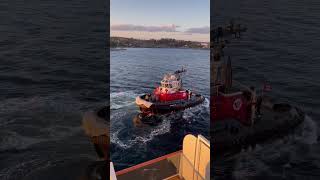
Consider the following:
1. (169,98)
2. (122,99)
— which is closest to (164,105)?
(169,98)

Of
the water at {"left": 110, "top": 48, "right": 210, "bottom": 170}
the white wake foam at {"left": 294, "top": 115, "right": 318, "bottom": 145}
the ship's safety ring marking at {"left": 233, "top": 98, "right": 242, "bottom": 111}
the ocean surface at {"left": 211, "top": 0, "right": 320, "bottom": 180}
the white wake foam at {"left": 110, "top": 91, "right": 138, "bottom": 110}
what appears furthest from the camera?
the white wake foam at {"left": 110, "top": 91, "right": 138, "bottom": 110}

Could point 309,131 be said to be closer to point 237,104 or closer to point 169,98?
point 237,104

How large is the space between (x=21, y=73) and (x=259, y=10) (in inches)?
137

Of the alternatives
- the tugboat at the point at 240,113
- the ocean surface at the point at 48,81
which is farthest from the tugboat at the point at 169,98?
the ocean surface at the point at 48,81

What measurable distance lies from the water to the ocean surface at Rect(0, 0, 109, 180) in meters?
5.73

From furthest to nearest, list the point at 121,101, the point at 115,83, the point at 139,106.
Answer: the point at 115,83 → the point at 121,101 → the point at 139,106

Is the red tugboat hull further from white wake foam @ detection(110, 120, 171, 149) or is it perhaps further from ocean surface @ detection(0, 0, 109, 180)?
ocean surface @ detection(0, 0, 109, 180)

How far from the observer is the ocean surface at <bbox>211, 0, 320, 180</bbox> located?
13.7 feet

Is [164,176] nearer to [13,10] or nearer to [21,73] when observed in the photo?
[21,73]

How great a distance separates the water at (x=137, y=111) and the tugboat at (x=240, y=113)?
4.39m

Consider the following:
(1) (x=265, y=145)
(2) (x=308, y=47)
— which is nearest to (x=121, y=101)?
(1) (x=265, y=145)

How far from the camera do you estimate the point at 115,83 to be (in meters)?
12.4

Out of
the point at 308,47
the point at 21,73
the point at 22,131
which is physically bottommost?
the point at 22,131

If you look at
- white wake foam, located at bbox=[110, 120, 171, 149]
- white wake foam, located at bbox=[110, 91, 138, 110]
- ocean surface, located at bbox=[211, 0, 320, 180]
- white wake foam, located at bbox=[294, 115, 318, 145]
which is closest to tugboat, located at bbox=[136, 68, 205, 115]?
white wake foam, located at bbox=[110, 120, 171, 149]
